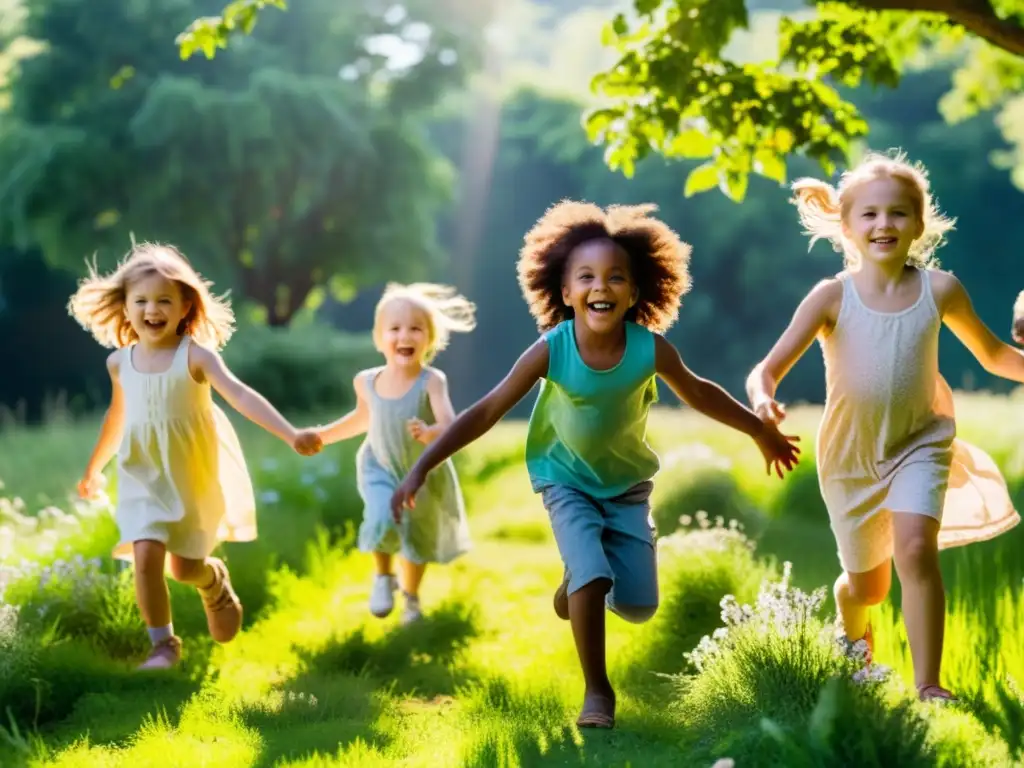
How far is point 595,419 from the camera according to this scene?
4059 mm

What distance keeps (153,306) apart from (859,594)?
9.97 ft

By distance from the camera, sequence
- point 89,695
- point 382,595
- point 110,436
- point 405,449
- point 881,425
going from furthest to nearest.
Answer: point 405,449, point 382,595, point 110,436, point 89,695, point 881,425

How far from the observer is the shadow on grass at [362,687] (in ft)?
12.8

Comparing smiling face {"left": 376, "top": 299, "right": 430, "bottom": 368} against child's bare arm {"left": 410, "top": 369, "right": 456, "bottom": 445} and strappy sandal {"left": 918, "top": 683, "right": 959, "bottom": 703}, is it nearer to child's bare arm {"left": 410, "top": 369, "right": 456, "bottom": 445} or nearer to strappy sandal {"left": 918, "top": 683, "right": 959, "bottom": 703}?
child's bare arm {"left": 410, "top": 369, "right": 456, "bottom": 445}

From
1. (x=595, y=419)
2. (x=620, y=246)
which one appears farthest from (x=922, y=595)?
(x=620, y=246)

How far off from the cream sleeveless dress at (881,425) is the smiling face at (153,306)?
2.66m

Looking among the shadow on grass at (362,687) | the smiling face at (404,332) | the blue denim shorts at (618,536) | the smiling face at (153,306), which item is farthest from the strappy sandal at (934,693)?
the smiling face at (153,306)

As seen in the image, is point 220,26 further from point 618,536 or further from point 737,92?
point 618,536

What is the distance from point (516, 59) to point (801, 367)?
1963 cm

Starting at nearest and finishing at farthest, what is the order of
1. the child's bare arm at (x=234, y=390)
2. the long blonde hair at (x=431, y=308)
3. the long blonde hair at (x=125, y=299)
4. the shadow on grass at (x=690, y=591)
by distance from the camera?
the child's bare arm at (x=234, y=390), the long blonde hair at (x=125, y=299), the shadow on grass at (x=690, y=591), the long blonde hair at (x=431, y=308)

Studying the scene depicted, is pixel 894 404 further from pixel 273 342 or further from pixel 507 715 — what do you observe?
pixel 273 342

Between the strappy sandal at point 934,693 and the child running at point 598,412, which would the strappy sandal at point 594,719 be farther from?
the strappy sandal at point 934,693

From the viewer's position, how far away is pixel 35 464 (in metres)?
11.5

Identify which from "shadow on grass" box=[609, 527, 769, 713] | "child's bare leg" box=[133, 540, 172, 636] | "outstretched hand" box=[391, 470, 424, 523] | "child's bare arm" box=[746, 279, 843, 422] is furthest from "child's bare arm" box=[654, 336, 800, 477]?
"child's bare leg" box=[133, 540, 172, 636]
